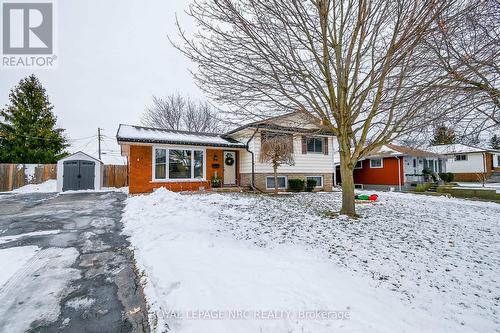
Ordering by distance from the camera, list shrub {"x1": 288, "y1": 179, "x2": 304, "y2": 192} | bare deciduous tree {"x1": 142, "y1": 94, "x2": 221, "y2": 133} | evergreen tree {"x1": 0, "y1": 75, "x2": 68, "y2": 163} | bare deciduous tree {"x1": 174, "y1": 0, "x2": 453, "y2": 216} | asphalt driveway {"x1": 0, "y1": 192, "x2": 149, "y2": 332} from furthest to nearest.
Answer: bare deciduous tree {"x1": 142, "y1": 94, "x2": 221, "y2": 133}, evergreen tree {"x1": 0, "y1": 75, "x2": 68, "y2": 163}, shrub {"x1": 288, "y1": 179, "x2": 304, "y2": 192}, bare deciduous tree {"x1": 174, "y1": 0, "x2": 453, "y2": 216}, asphalt driveway {"x1": 0, "y1": 192, "x2": 149, "y2": 332}

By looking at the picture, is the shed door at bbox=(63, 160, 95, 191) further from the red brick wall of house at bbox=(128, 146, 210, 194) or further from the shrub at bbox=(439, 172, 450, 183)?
the shrub at bbox=(439, 172, 450, 183)

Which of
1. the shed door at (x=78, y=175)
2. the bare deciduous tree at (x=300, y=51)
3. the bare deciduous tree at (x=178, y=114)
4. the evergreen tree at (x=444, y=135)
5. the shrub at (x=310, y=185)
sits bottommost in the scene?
the shrub at (x=310, y=185)

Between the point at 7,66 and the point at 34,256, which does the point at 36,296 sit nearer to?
the point at 34,256

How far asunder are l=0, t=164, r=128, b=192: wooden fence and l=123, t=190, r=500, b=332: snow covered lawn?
16.3 metres

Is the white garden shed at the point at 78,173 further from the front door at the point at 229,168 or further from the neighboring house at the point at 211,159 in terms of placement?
the front door at the point at 229,168

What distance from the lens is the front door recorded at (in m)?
14.8

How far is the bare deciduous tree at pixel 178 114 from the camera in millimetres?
27875

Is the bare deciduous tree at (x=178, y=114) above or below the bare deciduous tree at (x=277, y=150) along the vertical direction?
above

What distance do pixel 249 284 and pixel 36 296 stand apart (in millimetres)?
2580

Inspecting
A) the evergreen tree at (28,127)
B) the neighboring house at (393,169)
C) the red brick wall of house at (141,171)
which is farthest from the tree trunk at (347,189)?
the evergreen tree at (28,127)

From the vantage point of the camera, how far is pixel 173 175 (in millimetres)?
13117

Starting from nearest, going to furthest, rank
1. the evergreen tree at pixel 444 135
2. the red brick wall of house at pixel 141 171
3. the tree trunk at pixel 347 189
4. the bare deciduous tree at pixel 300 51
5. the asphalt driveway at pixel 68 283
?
the asphalt driveway at pixel 68 283
the bare deciduous tree at pixel 300 51
the evergreen tree at pixel 444 135
the tree trunk at pixel 347 189
the red brick wall of house at pixel 141 171

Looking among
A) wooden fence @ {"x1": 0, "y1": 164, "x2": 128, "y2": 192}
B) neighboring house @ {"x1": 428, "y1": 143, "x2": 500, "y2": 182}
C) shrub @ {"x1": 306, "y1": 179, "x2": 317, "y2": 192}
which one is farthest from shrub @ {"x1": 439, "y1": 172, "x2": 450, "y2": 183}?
wooden fence @ {"x1": 0, "y1": 164, "x2": 128, "y2": 192}

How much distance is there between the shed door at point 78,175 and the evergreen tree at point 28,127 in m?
6.69
